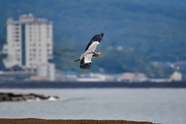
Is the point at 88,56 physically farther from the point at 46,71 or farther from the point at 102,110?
the point at 46,71

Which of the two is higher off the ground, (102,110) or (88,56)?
(88,56)

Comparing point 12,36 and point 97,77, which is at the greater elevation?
point 12,36

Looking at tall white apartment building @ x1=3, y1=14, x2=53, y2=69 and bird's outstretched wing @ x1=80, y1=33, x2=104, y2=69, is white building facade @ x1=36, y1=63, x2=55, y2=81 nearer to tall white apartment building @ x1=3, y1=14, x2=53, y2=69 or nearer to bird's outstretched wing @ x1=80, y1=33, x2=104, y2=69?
tall white apartment building @ x1=3, y1=14, x2=53, y2=69

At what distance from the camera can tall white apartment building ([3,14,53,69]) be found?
19250cm

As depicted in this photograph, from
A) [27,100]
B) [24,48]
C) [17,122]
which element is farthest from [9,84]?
[17,122]

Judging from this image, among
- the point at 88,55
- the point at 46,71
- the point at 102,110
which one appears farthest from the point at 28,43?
the point at 88,55

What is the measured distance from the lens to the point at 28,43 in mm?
195875

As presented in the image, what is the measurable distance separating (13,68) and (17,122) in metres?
161

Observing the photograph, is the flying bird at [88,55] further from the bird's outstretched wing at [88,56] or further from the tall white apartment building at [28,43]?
the tall white apartment building at [28,43]

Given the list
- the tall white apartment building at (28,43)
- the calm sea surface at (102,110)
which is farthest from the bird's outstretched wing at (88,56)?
the tall white apartment building at (28,43)

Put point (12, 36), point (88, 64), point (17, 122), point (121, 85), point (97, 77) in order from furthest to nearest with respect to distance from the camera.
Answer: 1. point (12, 36)
2. point (97, 77)
3. point (121, 85)
4. point (17, 122)
5. point (88, 64)

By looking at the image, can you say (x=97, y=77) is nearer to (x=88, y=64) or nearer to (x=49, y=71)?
(x=49, y=71)

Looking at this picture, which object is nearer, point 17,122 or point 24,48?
point 17,122

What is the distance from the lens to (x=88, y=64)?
2211 cm
